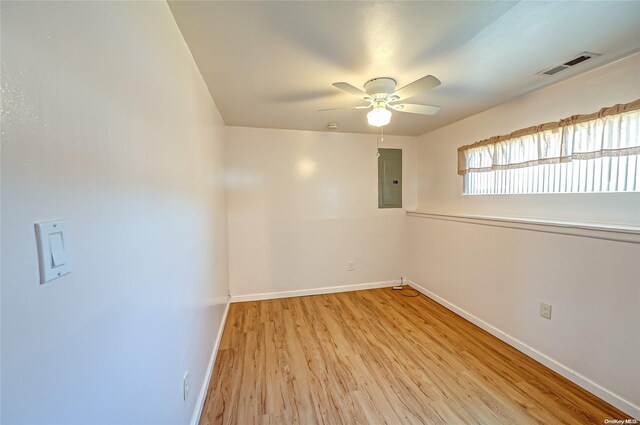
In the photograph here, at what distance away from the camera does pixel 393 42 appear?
145cm

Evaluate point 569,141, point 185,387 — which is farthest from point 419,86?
point 185,387

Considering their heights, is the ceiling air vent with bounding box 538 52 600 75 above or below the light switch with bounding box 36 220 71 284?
above

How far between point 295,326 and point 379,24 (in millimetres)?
2602

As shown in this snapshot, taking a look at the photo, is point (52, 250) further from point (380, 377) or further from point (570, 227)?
point (570, 227)

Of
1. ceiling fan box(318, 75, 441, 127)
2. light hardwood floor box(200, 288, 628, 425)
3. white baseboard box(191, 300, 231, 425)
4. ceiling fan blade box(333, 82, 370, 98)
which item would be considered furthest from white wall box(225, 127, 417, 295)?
ceiling fan blade box(333, 82, 370, 98)

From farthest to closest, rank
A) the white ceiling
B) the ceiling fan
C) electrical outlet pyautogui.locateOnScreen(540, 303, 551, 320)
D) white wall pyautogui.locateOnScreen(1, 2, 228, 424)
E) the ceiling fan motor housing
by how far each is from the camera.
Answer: electrical outlet pyautogui.locateOnScreen(540, 303, 551, 320)
the ceiling fan motor housing
the ceiling fan
the white ceiling
white wall pyautogui.locateOnScreen(1, 2, 228, 424)

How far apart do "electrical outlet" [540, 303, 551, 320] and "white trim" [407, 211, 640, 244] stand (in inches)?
23.2

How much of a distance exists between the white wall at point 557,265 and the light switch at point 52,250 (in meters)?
2.61

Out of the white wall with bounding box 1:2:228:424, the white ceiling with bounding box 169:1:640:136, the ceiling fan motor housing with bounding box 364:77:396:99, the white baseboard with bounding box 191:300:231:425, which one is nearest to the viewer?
the white wall with bounding box 1:2:228:424

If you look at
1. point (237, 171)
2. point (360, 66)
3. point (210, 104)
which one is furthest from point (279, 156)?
point (360, 66)

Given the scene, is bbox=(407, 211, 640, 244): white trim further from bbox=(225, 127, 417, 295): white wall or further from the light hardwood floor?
bbox=(225, 127, 417, 295): white wall

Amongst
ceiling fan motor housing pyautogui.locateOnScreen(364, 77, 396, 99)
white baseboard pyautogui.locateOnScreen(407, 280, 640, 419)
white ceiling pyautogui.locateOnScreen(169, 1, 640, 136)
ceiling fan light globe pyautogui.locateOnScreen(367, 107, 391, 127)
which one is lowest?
white baseboard pyautogui.locateOnScreen(407, 280, 640, 419)

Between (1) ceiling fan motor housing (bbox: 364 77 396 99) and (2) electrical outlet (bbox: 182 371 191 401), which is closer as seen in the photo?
(2) electrical outlet (bbox: 182 371 191 401)

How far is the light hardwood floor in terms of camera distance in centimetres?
155
